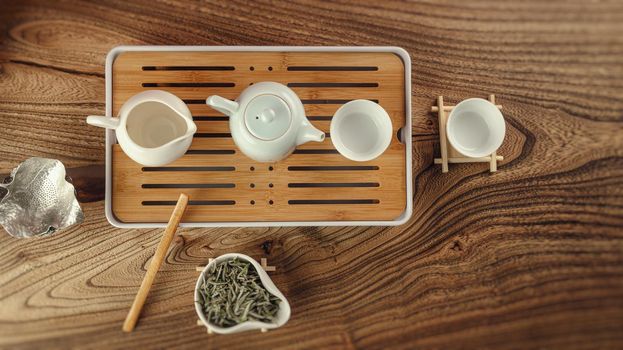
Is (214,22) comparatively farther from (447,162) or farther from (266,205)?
(447,162)

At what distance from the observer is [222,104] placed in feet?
2.70

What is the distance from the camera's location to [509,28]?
1.15m

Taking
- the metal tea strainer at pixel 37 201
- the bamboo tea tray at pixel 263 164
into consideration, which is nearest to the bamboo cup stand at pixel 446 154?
the bamboo tea tray at pixel 263 164

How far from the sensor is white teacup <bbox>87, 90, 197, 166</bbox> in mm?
841

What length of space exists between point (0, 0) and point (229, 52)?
1.96ft

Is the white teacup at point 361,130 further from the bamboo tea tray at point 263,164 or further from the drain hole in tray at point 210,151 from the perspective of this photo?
the drain hole in tray at point 210,151

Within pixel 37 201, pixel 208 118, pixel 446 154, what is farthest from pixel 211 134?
pixel 446 154

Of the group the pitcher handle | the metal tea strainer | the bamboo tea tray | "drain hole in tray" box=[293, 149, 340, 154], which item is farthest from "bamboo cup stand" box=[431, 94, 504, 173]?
the metal tea strainer

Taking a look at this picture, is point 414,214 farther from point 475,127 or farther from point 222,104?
point 222,104

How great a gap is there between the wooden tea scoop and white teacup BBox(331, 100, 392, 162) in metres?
0.32

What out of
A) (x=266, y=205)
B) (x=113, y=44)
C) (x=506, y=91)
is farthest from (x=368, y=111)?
(x=113, y=44)

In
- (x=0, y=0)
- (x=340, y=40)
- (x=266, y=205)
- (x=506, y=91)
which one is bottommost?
(x=266, y=205)

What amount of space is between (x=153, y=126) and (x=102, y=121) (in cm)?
12

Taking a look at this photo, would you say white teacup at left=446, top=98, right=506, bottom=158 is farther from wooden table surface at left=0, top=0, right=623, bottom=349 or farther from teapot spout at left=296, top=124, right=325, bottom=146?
teapot spout at left=296, top=124, right=325, bottom=146
